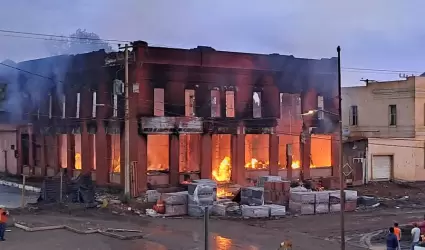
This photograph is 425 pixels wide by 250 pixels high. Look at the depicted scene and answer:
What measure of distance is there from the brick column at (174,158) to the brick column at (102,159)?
4283mm

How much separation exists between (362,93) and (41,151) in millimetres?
26409

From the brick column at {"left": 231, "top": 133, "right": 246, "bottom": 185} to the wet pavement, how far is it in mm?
12478

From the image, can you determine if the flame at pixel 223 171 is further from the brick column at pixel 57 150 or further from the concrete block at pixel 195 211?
the brick column at pixel 57 150

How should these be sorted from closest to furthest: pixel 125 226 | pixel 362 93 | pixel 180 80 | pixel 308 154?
pixel 125 226 < pixel 180 80 < pixel 308 154 < pixel 362 93

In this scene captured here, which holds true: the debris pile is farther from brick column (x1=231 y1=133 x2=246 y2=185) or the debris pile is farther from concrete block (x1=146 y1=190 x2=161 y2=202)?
brick column (x1=231 y1=133 x2=246 y2=185)

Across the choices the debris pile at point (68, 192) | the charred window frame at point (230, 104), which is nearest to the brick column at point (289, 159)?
the charred window frame at point (230, 104)

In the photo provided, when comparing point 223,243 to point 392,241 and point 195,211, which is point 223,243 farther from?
point 195,211

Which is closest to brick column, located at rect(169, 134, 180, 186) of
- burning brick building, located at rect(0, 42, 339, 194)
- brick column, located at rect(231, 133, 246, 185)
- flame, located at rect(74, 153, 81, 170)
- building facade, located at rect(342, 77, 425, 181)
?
burning brick building, located at rect(0, 42, 339, 194)

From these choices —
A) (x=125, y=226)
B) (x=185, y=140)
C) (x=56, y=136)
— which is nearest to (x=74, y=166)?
(x=56, y=136)

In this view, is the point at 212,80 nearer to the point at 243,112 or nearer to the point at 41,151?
the point at 243,112

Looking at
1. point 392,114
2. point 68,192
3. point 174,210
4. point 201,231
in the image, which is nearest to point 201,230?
point 201,231

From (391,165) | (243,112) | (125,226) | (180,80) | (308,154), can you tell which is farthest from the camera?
(391,165)

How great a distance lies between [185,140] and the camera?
125ft

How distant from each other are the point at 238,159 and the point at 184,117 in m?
4.87
